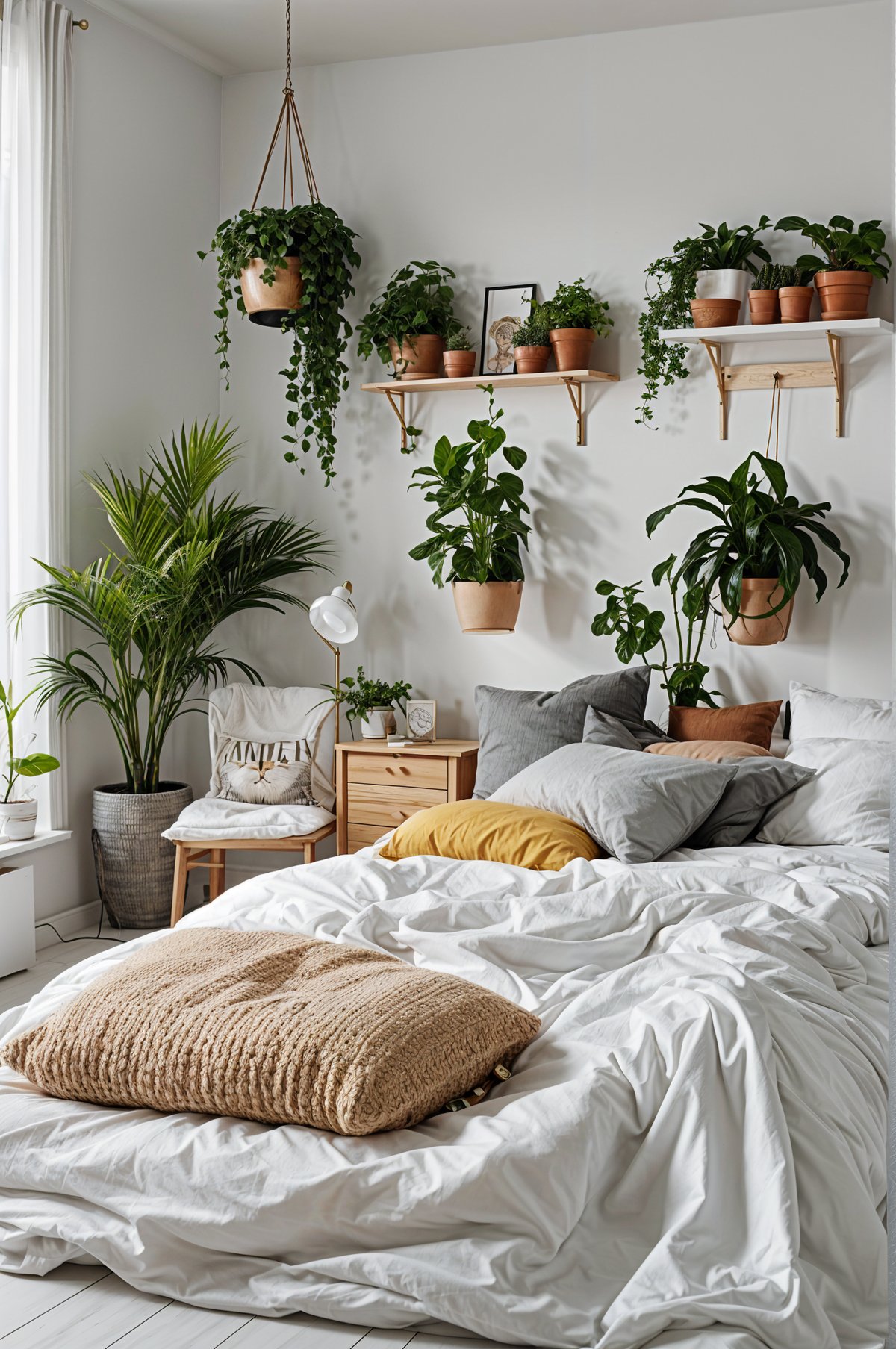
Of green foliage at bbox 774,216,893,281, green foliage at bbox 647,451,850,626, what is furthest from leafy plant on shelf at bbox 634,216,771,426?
green foliage at bbox 647,451,850,626

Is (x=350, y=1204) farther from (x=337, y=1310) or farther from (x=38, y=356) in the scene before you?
(x=38, y=356)

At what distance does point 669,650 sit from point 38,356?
2.27 metres

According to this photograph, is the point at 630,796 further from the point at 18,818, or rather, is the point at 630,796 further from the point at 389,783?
the point at 18,818

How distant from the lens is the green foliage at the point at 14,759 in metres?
3.95

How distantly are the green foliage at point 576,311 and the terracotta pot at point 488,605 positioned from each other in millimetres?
842

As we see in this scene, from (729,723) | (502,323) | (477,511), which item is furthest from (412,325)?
(729,723)

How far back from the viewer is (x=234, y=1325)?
181cm

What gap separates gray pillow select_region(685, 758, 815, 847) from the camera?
3357 millimetres

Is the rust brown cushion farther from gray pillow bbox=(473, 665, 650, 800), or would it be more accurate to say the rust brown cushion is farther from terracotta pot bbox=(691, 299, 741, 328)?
terracotta pot bbox=(691, 299, 741, 328)

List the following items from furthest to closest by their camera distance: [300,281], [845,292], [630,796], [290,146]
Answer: [290,146], [300,281], [845,292], [630,796]

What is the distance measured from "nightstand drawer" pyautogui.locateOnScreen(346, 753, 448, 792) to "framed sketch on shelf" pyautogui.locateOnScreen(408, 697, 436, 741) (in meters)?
0.22

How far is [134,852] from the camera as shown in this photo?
429cm

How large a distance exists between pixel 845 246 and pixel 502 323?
1.20 metres

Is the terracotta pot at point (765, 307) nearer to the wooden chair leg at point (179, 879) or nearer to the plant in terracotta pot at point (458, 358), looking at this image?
the plant in terracotta pot at point (458, 358)
